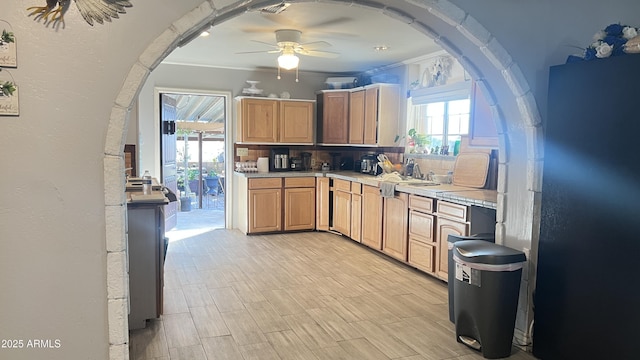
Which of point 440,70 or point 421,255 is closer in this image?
A: point 421,255

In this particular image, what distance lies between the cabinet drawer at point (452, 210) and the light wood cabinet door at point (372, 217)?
44.9 inches

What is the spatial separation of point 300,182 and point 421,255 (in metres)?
2.54

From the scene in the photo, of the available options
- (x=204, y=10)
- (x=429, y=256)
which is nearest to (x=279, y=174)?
(x=429, y=256)

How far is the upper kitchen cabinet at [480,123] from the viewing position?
3.90 meters

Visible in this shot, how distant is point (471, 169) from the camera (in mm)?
4574

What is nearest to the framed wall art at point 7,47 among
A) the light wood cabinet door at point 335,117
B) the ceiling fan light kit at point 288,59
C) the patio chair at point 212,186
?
the ceiling fan light kit at point 288,59

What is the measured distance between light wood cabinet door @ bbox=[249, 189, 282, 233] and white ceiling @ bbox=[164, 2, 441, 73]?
1.86 meters

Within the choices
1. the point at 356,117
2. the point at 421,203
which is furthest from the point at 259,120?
the point at 421,203

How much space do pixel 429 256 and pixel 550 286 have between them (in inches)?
66.8

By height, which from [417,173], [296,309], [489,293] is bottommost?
[296,309]

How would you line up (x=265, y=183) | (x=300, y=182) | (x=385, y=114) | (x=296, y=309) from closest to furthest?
(x=296, y=309)
(x=385, y=114)
(x=265, y=183)
(x=300, y=182)

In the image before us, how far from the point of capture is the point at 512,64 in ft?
9.36

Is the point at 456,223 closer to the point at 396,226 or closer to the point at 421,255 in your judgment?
the point at 421,255

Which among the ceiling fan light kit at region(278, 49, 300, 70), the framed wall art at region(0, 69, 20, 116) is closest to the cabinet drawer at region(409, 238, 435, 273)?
the ceiling fan light kit at region(278, 49, 300, 70)
